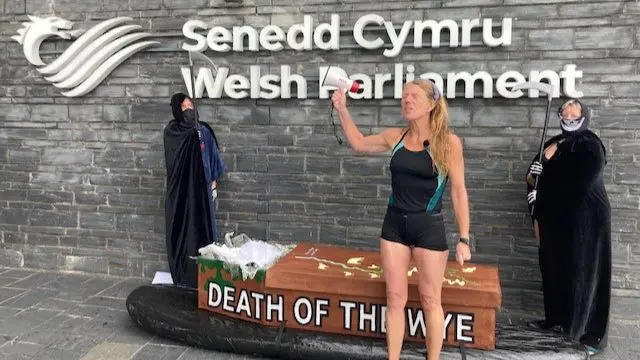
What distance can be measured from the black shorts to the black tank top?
4 cm

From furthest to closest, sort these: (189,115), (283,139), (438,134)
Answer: (283,139)
(189,115)
(438,134)

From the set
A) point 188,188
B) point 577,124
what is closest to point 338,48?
point 188,188

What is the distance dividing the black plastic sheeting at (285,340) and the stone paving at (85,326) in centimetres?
7

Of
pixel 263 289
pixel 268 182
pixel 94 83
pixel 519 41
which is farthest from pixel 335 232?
pixel 94 83

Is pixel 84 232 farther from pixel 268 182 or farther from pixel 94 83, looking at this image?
pixel 268 182

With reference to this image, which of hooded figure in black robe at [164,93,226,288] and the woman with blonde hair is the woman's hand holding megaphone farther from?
hooded figure in black robe at [164,93,226,288]

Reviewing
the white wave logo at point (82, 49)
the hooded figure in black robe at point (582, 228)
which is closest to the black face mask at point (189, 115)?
the white wave logo at point (82, 49)

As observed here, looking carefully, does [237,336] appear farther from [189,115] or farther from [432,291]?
[189,115]

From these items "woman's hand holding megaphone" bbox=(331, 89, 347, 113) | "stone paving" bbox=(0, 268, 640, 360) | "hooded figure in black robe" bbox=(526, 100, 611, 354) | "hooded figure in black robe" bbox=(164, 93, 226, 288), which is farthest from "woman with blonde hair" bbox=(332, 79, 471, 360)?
"hooded figure in black robe" bbox=(164, 93, 226, 288)

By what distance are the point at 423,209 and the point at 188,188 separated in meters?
2.39

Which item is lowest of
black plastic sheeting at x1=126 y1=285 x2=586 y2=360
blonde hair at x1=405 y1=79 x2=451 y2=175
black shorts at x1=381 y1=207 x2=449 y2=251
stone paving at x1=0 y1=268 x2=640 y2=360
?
stone paving at x1=0 y1=268 x2=640 y2=360

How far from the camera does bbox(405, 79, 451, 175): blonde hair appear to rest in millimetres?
3219

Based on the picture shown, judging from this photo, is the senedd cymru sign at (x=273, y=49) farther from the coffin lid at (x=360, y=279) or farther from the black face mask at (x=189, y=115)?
the coffin lid at (x=360, y=279)

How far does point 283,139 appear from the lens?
5250 mm
